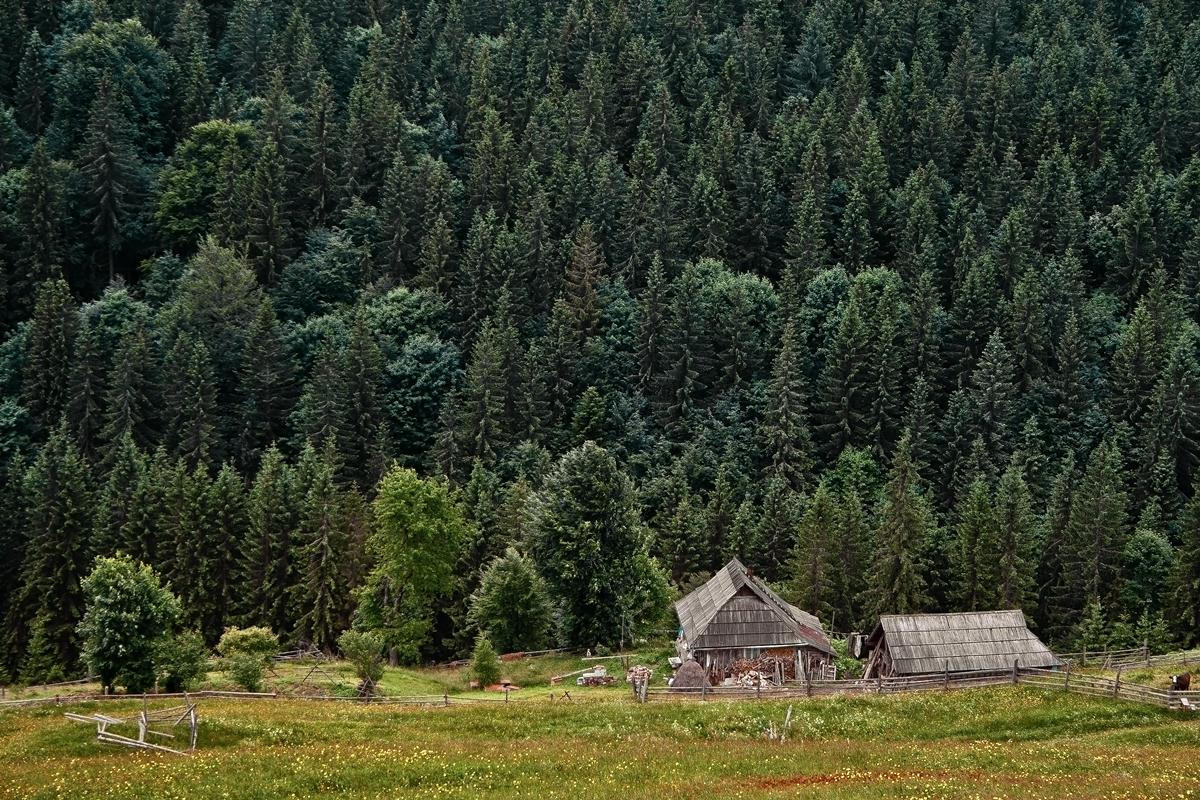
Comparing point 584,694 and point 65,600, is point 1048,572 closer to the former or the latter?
point 584,694

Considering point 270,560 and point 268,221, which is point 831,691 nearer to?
point 270,560

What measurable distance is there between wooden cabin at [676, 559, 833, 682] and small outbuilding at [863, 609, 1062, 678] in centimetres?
367

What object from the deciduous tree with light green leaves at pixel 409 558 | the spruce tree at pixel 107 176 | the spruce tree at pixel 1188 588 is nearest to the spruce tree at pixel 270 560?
the deciduous tree with light green leaves at pixel 409 558

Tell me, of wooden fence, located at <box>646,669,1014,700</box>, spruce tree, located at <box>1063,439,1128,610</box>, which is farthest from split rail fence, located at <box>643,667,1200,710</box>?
spruce tree, located at <box>1063,439,1128,610</box>

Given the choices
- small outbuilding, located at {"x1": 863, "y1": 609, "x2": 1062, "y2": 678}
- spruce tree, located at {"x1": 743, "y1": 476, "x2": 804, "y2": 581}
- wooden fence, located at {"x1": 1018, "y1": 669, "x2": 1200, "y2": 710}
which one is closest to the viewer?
wooden fence, located at {"x1": 1018, "y1": 669, "x2": 1200, "y2": 710}

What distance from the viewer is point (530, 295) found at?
135m

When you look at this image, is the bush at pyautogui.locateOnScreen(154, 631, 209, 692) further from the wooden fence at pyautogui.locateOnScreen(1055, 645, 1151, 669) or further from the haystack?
the wooden fence at pyautogui.locateOnScreen(1055, 645, 1151, 669)


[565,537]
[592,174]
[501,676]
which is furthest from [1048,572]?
[592,174]

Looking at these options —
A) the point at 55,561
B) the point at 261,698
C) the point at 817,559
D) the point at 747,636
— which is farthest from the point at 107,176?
the point at 747,636

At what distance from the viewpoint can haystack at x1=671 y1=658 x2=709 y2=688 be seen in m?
64.4

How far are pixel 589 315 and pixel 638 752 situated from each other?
278 feet

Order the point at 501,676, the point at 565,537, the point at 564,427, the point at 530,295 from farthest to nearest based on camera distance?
the point at 530,295, the point at 564,427, the point at 565,537, the point at 501,676

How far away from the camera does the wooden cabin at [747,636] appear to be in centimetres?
7075

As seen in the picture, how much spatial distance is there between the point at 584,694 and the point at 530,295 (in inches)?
2968
